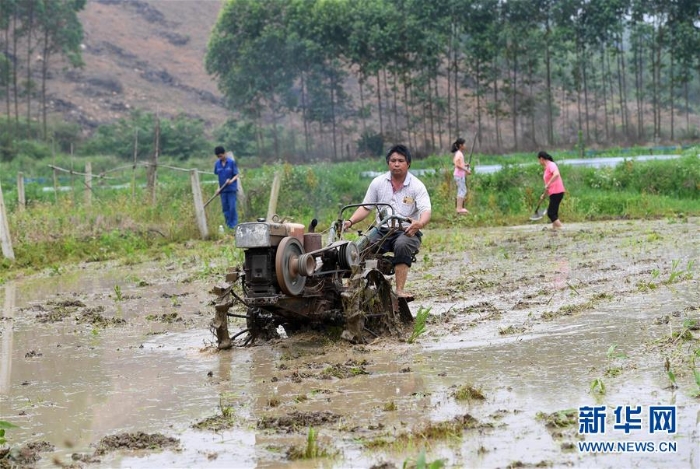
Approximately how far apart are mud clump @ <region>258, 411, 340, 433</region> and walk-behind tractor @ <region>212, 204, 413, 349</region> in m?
1.65

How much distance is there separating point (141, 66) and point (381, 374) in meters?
64.4

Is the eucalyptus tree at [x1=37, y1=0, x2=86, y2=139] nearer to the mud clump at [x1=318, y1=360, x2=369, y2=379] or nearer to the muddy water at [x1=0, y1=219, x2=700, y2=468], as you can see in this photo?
the muddy water at [x1=0, y1=219, x2=700, y2=468]

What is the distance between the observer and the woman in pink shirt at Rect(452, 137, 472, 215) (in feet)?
60.3

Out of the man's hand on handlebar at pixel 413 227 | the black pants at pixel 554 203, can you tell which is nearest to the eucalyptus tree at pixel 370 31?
the black pants at pixel 554 203

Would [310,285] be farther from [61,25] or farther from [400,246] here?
[61,25]

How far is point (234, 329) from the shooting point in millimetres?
8852

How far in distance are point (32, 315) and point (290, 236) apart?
13.4 feet

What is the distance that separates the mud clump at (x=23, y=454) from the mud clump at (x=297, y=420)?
1.18 m

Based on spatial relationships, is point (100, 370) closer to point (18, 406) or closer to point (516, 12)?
point (18, 406)

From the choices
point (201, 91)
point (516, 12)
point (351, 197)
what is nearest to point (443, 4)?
point (516, 12)

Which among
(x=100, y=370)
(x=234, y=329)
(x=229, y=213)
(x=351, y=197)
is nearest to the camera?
(x=100, y=370)

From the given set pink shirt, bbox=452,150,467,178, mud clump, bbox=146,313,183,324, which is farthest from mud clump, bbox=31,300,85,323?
pink shirt, bbox=452,150,467,178

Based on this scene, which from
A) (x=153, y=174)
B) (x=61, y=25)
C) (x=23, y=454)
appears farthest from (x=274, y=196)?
(x=61, y=25)

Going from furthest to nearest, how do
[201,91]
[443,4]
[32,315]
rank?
[201,91]
[443,4]
[32,315]
